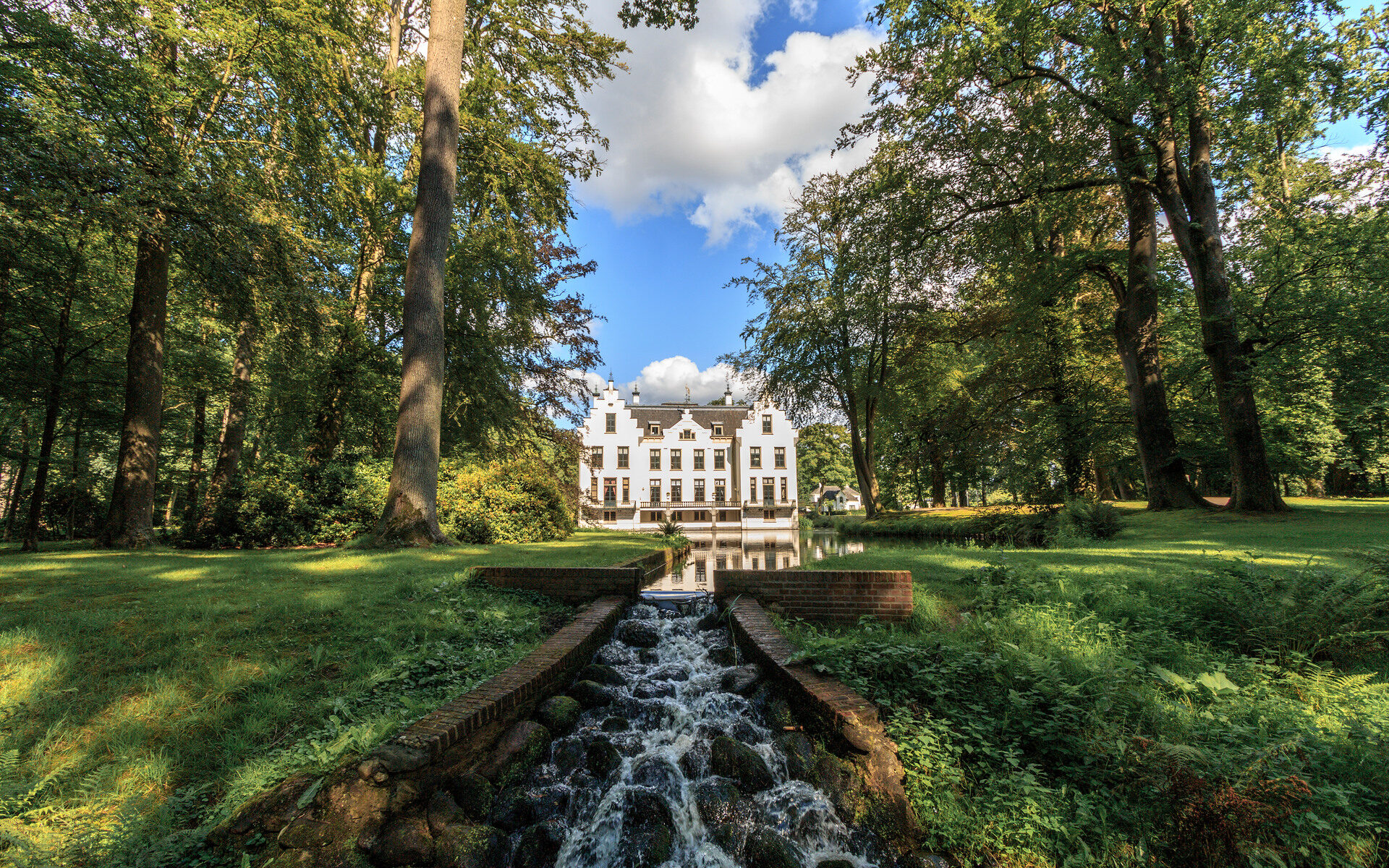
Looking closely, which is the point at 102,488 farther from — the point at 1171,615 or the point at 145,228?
the point at 1171,615

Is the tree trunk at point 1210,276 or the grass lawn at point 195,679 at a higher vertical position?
the tree trunk at point 1210,276

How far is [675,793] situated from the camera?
3.48 m

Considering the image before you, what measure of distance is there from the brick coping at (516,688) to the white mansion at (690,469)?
3824 cm

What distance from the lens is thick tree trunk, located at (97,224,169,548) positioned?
932cm

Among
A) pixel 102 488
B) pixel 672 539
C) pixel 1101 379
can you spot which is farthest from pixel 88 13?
pixel 1101 379

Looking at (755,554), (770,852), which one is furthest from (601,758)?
(755,554)

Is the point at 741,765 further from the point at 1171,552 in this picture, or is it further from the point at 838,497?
the point at 838,497

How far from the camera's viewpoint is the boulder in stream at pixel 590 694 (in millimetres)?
4395

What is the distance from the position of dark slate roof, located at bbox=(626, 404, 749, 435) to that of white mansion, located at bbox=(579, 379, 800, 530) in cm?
110

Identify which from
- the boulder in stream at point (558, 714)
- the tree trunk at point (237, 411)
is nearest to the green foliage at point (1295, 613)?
the boulder in stream at point (558, 714)

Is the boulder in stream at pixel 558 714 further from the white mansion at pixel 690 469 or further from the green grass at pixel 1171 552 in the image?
the white mansion at pixel 690 469

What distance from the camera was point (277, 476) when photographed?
11.2 metres

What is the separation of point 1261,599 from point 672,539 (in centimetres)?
1374

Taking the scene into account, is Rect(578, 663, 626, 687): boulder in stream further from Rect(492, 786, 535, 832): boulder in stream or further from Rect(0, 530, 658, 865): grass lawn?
Rect(492, 786, 535, 832): boulder in stream
